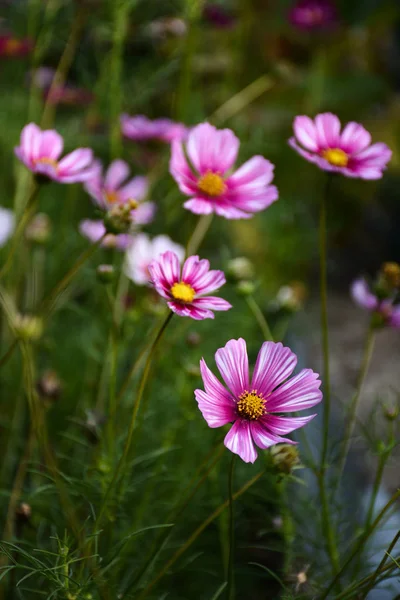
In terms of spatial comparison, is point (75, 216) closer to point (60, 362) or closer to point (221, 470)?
point (60, 362)

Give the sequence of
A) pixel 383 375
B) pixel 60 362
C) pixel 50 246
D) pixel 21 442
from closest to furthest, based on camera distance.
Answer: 1. pixel 21 442
2. pixel 60 362
3. pixel 50 246
4. pixel 383 375

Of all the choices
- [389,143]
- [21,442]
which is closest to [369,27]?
[389,143]

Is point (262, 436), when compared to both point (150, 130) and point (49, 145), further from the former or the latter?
point (150, 130)

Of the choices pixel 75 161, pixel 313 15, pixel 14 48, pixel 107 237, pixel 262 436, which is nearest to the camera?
pixel 262 436

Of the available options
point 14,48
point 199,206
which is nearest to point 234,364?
point 199,206

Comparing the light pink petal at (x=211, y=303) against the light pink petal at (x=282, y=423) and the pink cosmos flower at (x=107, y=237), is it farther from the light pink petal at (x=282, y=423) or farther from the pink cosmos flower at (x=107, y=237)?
the pink cosmos flower at (x=107, y=237)

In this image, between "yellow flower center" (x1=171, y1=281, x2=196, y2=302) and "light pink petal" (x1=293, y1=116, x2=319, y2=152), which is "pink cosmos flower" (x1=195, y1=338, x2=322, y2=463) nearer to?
"yellow flower center" (x1=171, y1=281, x2=196, y2=302)
